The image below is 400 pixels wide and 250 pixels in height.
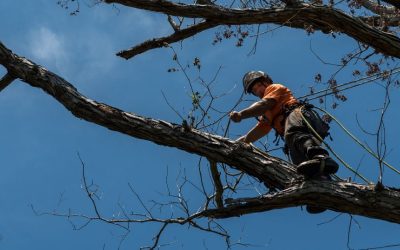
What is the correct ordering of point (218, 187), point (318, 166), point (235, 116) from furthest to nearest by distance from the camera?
point (218, 187), point (235, 116), point (318, 166)

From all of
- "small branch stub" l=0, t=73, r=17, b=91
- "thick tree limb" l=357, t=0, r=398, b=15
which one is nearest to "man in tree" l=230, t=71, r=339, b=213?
"small branch stub" l=0, t=73, r=17, b=91

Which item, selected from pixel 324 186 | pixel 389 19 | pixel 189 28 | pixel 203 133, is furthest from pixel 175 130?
pixel 389 19

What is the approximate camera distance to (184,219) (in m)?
4.76

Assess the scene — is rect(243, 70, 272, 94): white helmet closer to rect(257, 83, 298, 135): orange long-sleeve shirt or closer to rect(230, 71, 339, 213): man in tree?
rect(230, 71, 339, 213): man in tree

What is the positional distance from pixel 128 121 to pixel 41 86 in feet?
2.70

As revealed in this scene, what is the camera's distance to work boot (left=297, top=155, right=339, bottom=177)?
4.21 metres

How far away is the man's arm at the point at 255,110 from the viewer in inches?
195

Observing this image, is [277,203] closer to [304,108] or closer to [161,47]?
[304,108]

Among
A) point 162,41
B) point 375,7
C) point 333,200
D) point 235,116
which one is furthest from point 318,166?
point 375,7

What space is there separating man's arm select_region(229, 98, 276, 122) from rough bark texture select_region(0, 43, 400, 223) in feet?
1.61

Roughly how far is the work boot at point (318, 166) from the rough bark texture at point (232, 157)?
2.8 inches

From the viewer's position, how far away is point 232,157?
14.5 ft

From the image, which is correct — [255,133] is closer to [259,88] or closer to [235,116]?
[259,88]

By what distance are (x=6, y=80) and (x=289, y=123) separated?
220 cm
